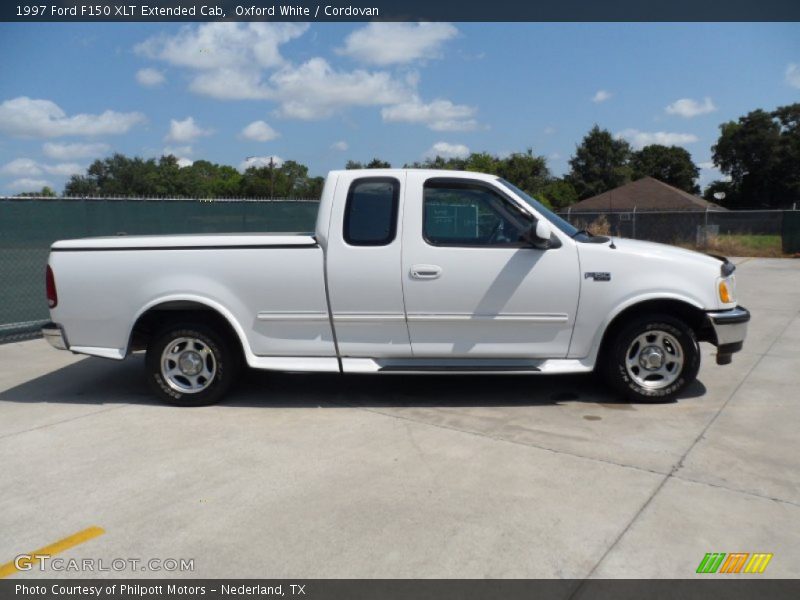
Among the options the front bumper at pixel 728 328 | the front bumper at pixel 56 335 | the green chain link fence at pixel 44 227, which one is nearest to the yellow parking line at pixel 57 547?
the front bumper at pixel 56 335

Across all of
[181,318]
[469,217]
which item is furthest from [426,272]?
[181,318]

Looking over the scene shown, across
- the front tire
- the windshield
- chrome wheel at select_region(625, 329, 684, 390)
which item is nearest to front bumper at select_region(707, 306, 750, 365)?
the front tire

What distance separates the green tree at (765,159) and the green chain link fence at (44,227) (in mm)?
67402

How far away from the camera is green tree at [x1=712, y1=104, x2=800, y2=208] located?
66812 millimetres

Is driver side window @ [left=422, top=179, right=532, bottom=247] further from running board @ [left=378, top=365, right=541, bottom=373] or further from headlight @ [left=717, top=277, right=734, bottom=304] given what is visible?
headlight @ [left=717, top=277, right=734, bottom=304]

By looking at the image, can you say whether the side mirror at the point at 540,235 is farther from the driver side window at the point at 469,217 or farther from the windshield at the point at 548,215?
the windshield at the point at 548,215

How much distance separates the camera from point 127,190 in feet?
181

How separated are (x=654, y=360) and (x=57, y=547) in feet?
14.8

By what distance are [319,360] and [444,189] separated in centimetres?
178

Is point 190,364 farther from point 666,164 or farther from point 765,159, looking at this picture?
point 666,164

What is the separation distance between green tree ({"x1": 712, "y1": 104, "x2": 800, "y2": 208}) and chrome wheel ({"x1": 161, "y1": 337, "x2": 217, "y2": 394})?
A: 70826 mm

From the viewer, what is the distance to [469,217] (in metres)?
5.78

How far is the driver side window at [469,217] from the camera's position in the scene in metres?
5.64
